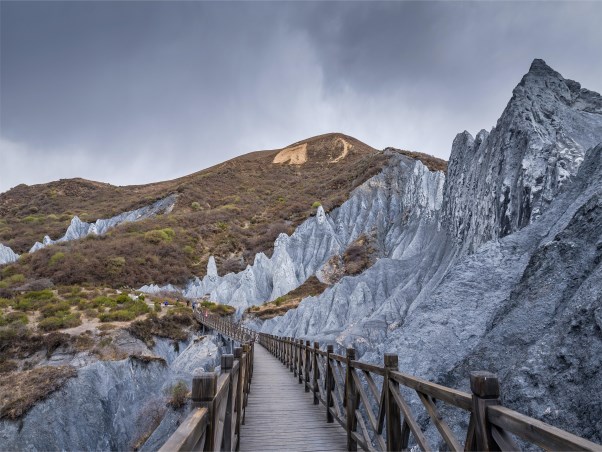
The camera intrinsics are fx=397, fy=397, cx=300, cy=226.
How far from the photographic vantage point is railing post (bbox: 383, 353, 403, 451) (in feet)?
15.3

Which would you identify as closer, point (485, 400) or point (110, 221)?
point (485, 400)

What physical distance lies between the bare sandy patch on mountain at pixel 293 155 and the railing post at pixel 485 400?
111 meters

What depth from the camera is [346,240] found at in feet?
183

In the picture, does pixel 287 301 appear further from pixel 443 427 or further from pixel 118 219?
pixel 118 219

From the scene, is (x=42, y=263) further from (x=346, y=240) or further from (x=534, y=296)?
(x=534, y=296)

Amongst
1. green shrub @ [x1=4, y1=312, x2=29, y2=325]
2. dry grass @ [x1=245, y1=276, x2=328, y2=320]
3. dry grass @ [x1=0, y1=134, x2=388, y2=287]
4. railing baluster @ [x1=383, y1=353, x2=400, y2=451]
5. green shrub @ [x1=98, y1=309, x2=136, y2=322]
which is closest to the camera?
railing baluster @ [x1=383, y1=353, x2=400, y2=451]

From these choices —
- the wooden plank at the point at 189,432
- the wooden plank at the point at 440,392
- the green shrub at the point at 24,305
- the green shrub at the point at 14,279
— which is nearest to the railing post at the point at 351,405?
the wooden plank at the point at 440,392

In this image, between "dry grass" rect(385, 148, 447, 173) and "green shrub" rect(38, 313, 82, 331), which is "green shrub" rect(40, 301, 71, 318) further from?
"dry grass" rect(385, 148, 447, 173)

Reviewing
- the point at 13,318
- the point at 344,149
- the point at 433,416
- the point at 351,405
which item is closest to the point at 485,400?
the point at 433,416

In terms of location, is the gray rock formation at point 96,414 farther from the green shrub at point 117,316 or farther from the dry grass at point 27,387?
the green shrub at point 117,316

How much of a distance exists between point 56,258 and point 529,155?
5119 centimetres

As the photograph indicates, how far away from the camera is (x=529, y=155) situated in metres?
16.2

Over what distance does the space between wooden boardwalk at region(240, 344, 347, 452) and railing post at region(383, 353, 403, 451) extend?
210 cm

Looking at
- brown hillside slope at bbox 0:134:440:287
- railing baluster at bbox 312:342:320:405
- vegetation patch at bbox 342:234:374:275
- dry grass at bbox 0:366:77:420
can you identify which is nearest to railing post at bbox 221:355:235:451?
railing baluster at bbox 312:342:320:405
